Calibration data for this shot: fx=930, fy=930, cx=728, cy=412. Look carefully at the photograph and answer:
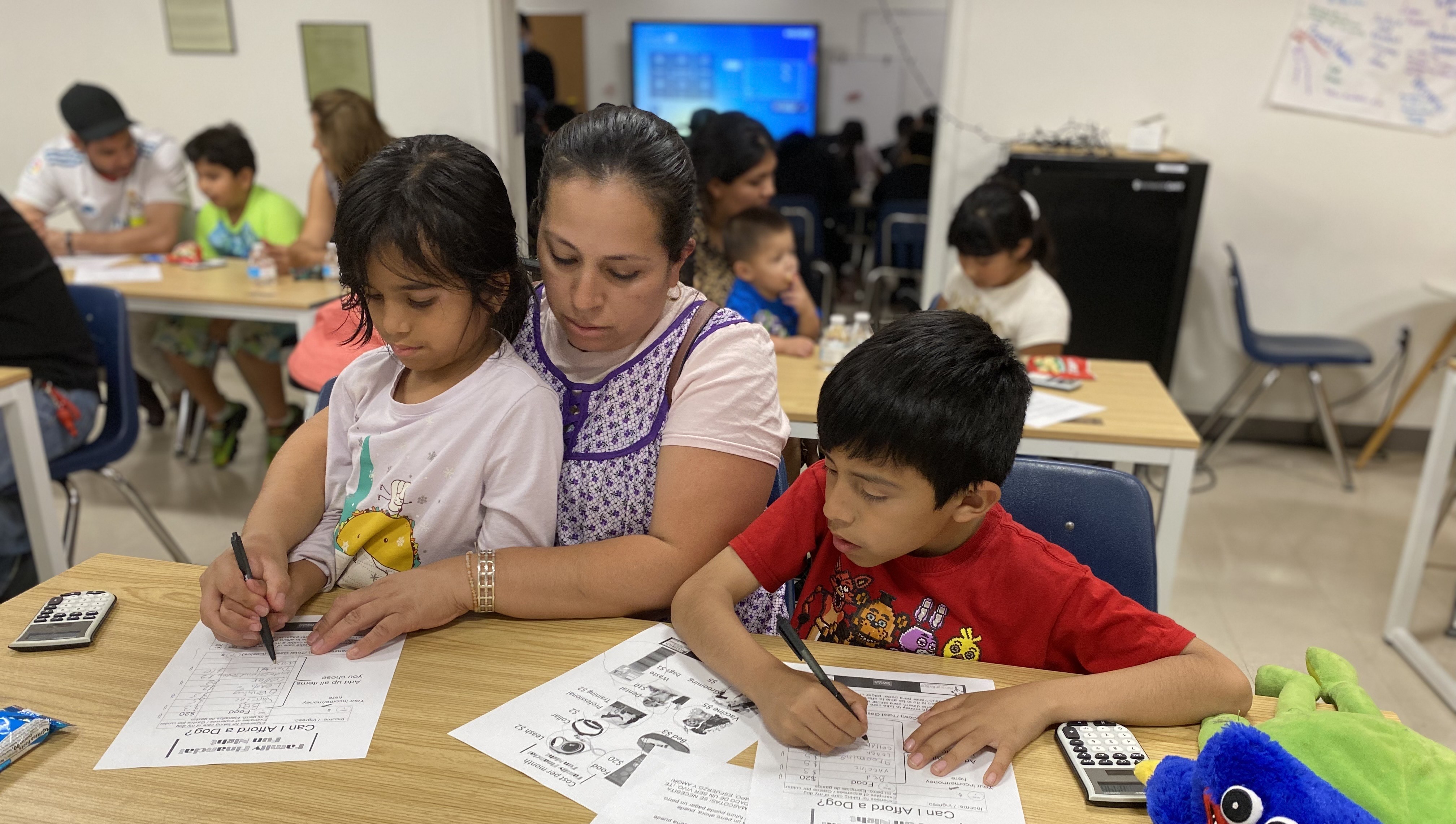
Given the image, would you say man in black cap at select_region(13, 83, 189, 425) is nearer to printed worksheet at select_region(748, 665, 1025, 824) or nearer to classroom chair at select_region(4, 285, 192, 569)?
classroom chair at select_region(4, 285, 192, 569)

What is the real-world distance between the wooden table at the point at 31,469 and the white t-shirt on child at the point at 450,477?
1.32 m

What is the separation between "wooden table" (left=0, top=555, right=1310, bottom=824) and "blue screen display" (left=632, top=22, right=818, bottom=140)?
672 cm

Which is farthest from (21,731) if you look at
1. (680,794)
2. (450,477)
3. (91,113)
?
(91,113)

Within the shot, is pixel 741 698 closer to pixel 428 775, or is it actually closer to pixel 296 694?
pixel 428 775

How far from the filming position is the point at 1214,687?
89cm

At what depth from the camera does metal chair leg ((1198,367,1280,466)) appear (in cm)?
362

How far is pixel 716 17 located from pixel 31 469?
6.48m

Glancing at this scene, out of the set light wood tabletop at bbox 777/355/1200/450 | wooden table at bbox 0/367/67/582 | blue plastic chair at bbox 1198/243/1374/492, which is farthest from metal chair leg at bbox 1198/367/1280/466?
wooden table at bbox 0/367/67/582

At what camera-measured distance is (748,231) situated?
2.63 metres

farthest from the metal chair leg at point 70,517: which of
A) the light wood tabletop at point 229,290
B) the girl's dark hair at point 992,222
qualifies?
the girl's dark hair at point 992,222

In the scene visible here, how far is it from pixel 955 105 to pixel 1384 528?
227cm

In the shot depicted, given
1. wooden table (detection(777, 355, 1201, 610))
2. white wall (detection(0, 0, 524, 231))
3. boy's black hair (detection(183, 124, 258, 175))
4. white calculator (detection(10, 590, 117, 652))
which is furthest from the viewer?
white wall (detection(0, 0, 524, 231))

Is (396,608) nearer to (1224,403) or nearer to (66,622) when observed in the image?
(66,622)

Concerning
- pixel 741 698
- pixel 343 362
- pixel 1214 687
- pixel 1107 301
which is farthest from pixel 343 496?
pixel 1107 301
